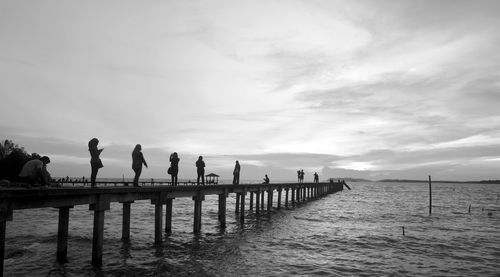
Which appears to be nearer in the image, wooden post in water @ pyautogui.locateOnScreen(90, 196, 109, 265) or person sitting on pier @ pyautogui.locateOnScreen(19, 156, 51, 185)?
person sitting on pier @ pyautogui.locateOnScreen(19, 156, 51, 185)

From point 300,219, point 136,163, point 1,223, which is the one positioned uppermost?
point 136,163

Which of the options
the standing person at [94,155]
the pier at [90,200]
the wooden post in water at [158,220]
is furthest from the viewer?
the wooden post in water at [158,220]

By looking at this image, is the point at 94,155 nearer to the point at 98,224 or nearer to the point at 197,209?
the point at 98,224

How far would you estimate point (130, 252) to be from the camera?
15.9m

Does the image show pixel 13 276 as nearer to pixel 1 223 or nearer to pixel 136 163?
pixel 1 223

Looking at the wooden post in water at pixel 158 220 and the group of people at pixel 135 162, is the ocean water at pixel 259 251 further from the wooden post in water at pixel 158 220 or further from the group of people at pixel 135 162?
the group of people at pixel 135 162

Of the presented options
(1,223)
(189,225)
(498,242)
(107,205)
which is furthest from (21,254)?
(498,242)

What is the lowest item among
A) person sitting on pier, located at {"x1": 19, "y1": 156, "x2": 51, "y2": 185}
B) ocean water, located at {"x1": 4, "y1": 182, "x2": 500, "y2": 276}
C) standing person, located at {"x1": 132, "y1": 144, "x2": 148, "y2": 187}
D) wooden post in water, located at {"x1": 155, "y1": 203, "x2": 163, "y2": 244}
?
ocean water, located at {"x1": 4, "y1": 182, "x2": 500, "y2": 276}

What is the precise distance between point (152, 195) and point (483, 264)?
14.8 m

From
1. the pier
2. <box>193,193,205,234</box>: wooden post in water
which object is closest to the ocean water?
<box>193,193,205,234</box>: wooden post in water

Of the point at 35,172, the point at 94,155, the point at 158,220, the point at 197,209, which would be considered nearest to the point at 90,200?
the point at 94,155

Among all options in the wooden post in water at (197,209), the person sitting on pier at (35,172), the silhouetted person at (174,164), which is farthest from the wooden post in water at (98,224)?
the wooden post in water at (197,209)

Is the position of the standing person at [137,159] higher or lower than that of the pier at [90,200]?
higher

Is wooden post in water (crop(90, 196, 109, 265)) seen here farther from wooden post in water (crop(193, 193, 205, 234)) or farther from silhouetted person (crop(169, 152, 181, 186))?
wooden post in water (crop(193, 193, 205, 234))
